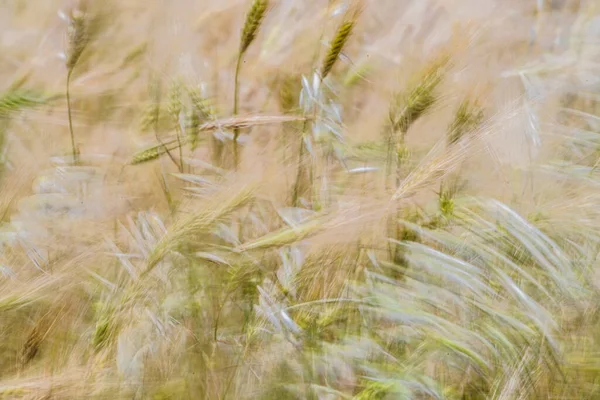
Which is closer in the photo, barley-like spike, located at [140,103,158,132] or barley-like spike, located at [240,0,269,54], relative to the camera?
barley-like spike, located at [240,0,269,54]

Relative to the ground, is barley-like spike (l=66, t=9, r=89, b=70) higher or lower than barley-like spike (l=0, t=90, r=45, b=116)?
higher

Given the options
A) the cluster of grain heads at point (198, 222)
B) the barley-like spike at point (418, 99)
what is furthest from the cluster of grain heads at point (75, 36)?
the barley-like spike at point (418, 99)

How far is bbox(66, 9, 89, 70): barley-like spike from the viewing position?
70cm

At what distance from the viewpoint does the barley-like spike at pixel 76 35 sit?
0.70 m

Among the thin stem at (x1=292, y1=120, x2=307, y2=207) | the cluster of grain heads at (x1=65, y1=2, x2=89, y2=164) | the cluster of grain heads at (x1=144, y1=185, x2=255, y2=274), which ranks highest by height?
the cluster of grain heads at (x1=65, y1=2, x2=89, y2=164)

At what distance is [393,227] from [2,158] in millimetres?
595

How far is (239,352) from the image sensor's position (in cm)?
66

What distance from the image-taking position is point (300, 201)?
72cm

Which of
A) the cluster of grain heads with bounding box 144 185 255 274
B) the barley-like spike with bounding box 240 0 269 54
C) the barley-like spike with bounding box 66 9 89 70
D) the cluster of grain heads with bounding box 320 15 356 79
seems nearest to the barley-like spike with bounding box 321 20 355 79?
the cluster of grain heads with bounding box 320 15 356 79

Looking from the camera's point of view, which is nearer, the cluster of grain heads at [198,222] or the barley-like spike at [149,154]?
the cluster of grain heads at [198,222]

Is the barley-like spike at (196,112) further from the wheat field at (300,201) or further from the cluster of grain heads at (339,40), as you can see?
the cluster of grain heads at (339,40)

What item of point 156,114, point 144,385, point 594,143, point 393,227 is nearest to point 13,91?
point 156,114

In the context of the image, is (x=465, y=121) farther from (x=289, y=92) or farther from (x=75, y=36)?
(x=75, y=36)

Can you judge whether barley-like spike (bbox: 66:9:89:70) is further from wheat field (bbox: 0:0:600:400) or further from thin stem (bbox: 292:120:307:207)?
thin stem (bbox: 292:120:307:207)
